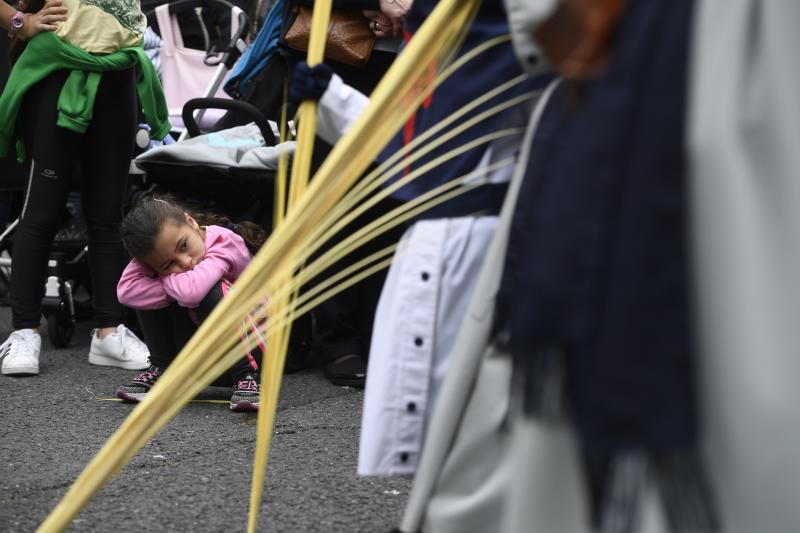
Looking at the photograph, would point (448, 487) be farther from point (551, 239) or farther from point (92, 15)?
point (92, 15)

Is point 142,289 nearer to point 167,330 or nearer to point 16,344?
point 167,330

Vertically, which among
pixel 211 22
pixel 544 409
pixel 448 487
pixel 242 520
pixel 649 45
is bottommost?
pixel 242 520

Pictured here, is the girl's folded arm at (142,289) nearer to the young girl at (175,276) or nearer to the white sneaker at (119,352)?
the young girl at (175,276)

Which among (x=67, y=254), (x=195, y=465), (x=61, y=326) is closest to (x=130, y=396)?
(x=195, y=465)

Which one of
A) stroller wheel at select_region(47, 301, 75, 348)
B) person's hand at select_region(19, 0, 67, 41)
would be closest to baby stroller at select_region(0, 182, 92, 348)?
stroller wheel at select_region(47, 301, 75, 348)

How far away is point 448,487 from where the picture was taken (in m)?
1.46

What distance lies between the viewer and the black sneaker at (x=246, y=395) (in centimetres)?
323

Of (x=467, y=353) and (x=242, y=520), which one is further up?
(x=467, y=353)

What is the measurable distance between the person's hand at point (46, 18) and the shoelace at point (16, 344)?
114cm

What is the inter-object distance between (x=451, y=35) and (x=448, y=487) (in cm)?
68

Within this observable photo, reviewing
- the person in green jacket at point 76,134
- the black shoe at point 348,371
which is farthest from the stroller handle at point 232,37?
the black shoe at point 348,371

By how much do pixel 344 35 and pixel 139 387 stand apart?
4.59 ft

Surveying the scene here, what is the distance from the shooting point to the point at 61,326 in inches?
167

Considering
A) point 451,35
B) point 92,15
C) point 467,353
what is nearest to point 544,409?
point 467,353
